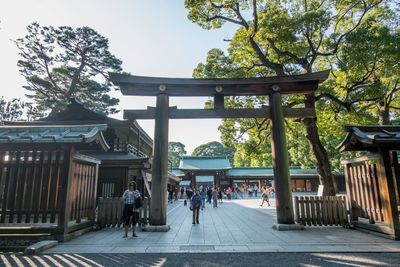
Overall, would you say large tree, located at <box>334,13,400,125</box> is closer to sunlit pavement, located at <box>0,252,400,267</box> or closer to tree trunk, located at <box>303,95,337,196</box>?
tree trunk, located at <box>303,95,337,196</box>

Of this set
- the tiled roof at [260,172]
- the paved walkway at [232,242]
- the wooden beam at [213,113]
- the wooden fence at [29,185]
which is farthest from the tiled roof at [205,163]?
the wooden fence at [29,185]

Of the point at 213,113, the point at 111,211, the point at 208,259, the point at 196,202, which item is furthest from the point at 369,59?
the point at 111,211

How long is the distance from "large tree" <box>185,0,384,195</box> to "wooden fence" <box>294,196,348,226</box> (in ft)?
13.5

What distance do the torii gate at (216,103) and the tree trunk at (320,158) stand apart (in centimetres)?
472

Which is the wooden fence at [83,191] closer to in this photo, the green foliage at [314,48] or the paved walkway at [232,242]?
the paved walkway at [232,242]

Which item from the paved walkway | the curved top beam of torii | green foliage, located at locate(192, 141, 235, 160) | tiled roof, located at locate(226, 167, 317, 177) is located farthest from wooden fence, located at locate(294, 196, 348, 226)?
green foliage, located at locate(192, 141, 235, 160)

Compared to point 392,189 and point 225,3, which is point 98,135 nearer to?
point 392,189

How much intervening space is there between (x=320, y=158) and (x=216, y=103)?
8012 millimetres

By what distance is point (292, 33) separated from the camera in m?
13.2

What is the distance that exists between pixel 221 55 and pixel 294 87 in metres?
7.53

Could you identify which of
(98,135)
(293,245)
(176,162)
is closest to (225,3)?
(98,135)

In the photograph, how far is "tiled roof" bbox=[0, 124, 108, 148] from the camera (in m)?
7.73

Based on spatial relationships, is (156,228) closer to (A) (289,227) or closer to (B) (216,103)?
(A) (289,227)

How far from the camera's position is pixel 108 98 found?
1188 inches
